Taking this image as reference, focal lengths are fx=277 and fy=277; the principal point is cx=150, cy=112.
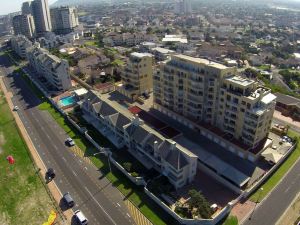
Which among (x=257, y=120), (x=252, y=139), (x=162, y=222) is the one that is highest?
(x=257, y=120)

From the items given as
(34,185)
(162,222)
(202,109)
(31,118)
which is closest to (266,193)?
(162,222)

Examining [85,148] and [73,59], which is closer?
[85,148]

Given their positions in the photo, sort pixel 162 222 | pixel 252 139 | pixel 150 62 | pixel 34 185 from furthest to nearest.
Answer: pixel 150 62
pixel 252 139
pixel 34 185
pixel 162 222

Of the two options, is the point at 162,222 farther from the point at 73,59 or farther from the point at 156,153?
the point at 73,59

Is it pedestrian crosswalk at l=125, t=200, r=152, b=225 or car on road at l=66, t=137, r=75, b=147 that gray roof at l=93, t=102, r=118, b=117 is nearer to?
car on road at l=66, t=137, r=75, b=147

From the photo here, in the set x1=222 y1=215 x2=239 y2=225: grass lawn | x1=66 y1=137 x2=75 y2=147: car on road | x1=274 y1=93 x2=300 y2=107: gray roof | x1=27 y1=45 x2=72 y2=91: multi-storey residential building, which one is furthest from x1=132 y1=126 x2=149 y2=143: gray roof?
x1=27 y1=45 x2=72 y2=91: multi-storey residential building

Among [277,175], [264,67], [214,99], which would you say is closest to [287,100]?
[214,99]

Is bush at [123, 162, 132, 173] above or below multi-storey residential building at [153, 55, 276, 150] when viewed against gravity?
below
